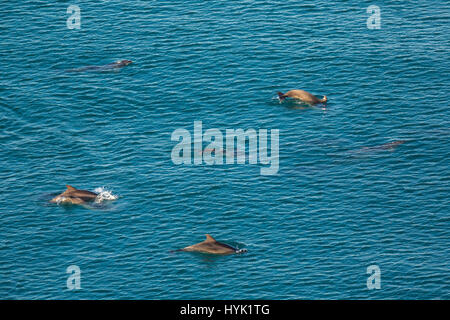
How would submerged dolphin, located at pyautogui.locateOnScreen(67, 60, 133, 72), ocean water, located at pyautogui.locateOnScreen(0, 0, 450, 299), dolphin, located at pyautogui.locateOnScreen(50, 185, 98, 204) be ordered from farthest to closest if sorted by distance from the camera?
submerged dolphin, located at pyautogui.locateOnScreen(67, 60, 133, 72) < dolphin, located at pyautogui.locateOnScreen(50, 185, 98, 204) < ocean water, located at pyautogui.locateOnScreen(0, 0, 450, 299)

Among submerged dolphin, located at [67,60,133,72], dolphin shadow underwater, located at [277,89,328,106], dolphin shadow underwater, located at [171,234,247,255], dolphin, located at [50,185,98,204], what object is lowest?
dolphin shadow underwater, located at [171,234,247,255]

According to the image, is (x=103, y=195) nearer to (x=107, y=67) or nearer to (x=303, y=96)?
(x=303, y=96)

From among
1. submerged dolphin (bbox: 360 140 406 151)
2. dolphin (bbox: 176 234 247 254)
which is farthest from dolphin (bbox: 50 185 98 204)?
submerged dolphin (bbox: 360 140 406 151)

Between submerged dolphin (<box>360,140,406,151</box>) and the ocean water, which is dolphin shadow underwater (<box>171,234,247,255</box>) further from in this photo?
submerged dolphin (<box>360,140,406,151</box>)

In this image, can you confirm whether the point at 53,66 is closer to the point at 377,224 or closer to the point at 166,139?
the point at 166,139

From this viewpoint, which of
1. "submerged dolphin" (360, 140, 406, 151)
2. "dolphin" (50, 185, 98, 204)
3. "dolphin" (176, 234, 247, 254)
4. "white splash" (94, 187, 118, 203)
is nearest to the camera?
"dolphin" (176, 234, 247, 254)

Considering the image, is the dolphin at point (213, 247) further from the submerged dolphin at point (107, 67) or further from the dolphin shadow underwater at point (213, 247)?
the submerged dolphin at point (107, 67)

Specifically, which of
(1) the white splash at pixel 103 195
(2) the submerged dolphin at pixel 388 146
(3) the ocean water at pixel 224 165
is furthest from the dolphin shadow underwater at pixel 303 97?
(1) the white splash at pixel 103 195
